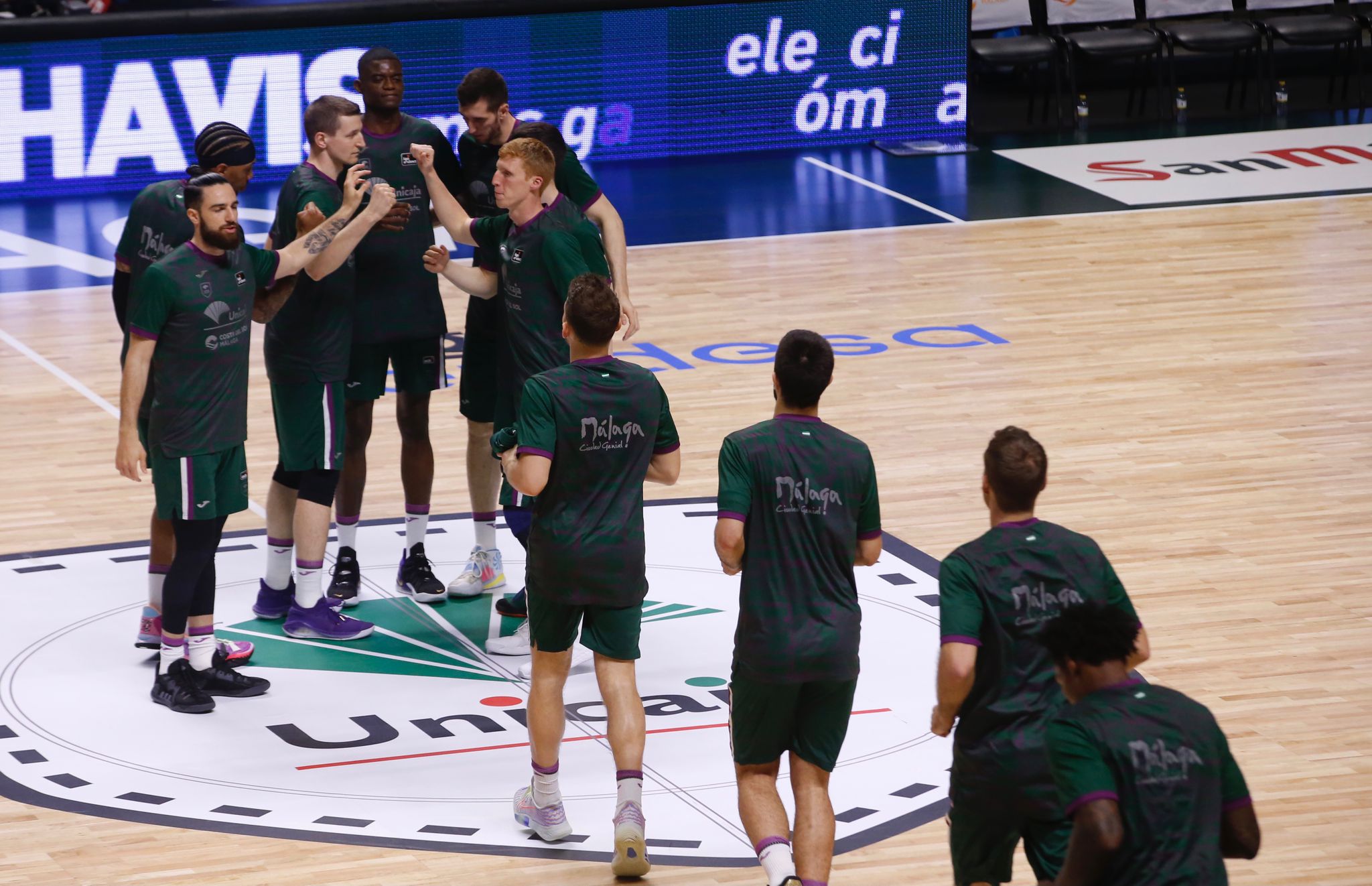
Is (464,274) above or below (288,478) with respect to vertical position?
above

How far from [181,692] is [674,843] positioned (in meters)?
1.89

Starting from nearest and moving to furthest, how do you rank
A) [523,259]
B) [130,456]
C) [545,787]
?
[545,787]
[130,456]
[523,259]

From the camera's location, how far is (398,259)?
6848 millimetres

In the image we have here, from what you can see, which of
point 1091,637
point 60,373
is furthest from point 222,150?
point 60,373

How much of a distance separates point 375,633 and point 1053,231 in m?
7.76

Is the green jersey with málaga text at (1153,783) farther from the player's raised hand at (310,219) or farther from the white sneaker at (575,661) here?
the player's raised hand at (310,219)

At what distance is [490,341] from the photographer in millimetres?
6941

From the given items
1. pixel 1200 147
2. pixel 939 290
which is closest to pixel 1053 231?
pixel 939 290

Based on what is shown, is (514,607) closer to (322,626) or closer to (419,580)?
(419,580)

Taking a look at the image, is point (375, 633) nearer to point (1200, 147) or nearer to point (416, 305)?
point (416, 305)

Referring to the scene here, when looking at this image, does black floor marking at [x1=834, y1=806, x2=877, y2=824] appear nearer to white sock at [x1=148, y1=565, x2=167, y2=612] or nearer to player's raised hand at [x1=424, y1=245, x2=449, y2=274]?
player's raised hand at [x1=424, y1=245, x2=449, y2=274]

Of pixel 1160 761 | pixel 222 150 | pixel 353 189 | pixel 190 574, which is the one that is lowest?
pixel 190 574

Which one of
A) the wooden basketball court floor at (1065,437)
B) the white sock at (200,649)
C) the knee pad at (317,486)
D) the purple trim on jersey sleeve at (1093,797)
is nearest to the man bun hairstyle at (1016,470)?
the purple trim on jersey sleeve at (1093,797)

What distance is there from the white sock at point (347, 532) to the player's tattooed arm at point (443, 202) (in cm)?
122
